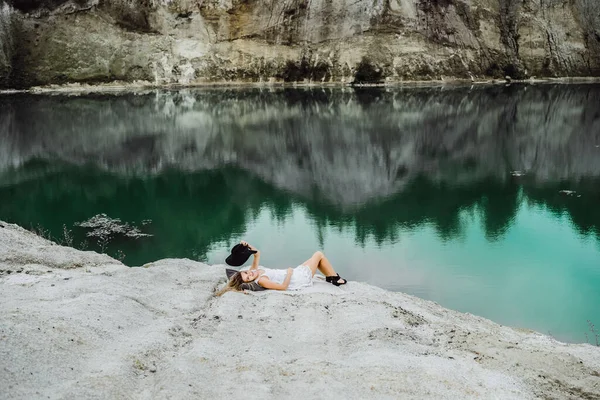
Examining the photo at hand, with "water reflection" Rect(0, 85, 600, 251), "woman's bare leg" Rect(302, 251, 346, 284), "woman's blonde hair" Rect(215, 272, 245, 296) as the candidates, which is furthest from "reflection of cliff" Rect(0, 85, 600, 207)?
"woman's blonde hair" Rect(215, 272, 245, 296)

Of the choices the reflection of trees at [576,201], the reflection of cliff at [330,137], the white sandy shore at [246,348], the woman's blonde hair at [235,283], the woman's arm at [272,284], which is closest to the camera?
the white sandy shore at [246,348]

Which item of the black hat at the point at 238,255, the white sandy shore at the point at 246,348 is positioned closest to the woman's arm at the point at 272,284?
the white sandy shore at the point at 246,348

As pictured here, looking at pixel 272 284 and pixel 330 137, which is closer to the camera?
pixel 272 284

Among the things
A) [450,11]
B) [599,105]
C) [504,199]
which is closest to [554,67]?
[450,11]

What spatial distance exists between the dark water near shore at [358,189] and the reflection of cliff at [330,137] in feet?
0.55

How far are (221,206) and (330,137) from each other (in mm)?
15752

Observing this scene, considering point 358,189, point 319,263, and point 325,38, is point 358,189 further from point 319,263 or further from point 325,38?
point 325,38

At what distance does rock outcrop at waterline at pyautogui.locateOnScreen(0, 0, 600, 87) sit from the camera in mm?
69000

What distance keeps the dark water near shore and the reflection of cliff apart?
0.17 metres

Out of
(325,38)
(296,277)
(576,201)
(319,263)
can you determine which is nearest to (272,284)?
(296,277)

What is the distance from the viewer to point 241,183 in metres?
26.8

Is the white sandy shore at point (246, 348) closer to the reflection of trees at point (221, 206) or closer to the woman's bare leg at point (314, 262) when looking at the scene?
the woman's bare leg at point (314, 262)

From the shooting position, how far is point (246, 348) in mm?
7277

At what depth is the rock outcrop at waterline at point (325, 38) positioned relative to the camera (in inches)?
2717
